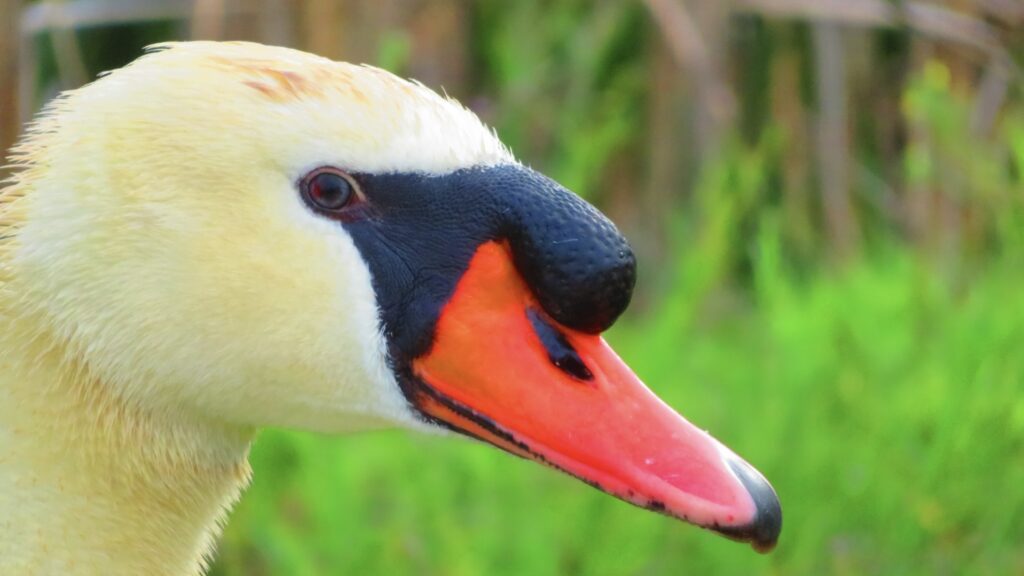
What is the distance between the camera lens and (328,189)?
1634mm

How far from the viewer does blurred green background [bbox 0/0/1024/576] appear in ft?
10.4

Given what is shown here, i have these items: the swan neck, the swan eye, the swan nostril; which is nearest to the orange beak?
the swan nostril

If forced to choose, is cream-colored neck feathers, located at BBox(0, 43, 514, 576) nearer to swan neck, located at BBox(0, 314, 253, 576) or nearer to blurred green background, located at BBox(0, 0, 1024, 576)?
swan neck, located at BBox(0, 314, 253, 576)

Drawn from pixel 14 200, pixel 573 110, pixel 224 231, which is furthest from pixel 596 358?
pixel 573 110

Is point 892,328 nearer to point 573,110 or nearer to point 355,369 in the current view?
point 573,110

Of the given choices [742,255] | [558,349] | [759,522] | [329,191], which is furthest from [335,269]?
[742,255]

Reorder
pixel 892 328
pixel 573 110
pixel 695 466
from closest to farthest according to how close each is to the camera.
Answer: pixel 695 466, pixel 892 328, pixel 573 110

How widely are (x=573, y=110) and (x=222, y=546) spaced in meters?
1.75

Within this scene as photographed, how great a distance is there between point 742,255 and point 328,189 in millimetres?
3408

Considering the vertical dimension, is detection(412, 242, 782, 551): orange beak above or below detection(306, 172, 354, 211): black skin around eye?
below

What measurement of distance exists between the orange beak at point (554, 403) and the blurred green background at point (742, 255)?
1.30m

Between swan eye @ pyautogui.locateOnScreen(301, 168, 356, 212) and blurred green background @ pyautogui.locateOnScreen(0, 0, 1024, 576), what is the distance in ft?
3.94

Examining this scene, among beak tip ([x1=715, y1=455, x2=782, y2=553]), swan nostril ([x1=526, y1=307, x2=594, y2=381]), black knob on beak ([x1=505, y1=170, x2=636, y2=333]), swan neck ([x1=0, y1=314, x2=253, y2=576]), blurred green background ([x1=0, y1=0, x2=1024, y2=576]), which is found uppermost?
black knob on beak ([x1=505, y1=170, x2=636, y2=333])

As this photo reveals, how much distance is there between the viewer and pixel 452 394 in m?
1.64
